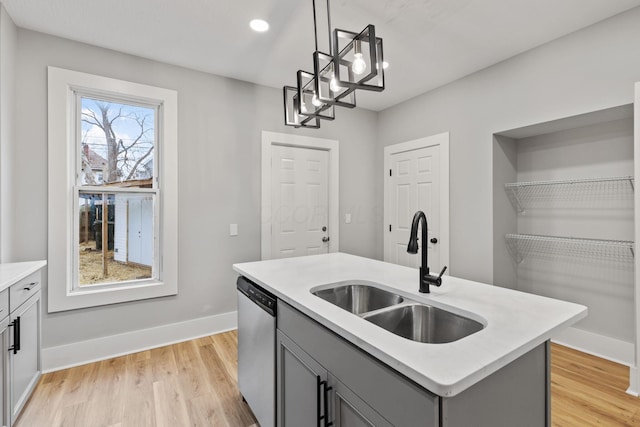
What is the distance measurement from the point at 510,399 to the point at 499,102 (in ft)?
9.30

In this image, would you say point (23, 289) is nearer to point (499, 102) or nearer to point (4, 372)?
point (4, 372)

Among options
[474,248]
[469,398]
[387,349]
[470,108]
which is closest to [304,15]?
[470,108]

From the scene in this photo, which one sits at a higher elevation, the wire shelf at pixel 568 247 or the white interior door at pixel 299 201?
the white interior door at pixel 299 201

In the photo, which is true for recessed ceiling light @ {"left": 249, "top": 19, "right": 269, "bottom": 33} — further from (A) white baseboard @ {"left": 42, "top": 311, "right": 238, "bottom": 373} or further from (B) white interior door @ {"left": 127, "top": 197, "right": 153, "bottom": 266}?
(A) white baseboard @ {"left": 42, "top": 311, "right": 238, "bottom": 373}

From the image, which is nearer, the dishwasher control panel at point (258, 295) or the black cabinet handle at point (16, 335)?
the dishwasher control panel at point (258, 295)

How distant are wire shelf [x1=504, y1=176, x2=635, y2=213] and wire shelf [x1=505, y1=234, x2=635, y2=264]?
1.07ft

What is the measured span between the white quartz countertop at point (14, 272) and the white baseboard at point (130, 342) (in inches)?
34.7

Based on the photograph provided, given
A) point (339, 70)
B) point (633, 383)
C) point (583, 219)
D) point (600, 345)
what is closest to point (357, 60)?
point (339, 70)

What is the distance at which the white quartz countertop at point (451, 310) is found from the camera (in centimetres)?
80

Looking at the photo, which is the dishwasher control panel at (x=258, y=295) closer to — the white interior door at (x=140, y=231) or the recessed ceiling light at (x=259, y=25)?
the white interior door at (x=140, y=231)

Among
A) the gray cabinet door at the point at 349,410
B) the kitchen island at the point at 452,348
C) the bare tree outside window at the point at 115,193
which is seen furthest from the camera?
the bare tree outside window at the point at 115,193

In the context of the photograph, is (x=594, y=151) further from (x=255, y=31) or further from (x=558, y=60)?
(x=255, y=31)

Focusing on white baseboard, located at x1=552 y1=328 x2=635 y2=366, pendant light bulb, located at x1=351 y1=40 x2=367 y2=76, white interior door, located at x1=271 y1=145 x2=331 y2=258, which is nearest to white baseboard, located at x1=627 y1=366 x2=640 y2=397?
white baseboard, located at x1=552 y1=328 x2=635 y2=366

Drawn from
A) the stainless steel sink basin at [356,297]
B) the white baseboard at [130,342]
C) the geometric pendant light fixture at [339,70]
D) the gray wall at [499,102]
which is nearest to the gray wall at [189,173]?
the white baseboard at [130,342]
